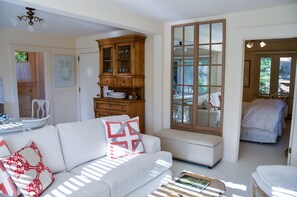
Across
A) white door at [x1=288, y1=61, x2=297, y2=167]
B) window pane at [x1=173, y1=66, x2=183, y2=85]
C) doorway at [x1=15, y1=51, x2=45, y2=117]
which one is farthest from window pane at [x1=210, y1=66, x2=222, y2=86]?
doorway at [x1=15, y1=51, x2=45, y2=117]

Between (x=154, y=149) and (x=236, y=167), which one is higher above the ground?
(x=154, y=149)

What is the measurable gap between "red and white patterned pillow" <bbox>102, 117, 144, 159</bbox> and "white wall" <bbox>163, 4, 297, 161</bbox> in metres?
1.70

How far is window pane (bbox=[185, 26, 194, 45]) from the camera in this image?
13.1 feet

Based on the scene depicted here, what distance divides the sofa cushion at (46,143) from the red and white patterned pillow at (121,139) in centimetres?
57

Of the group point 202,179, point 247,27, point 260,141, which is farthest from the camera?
point 260,141

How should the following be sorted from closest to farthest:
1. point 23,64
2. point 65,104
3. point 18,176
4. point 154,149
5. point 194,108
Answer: point 18,176 < point 154,149 < point 194,108 < point 65,104 < point 23,64

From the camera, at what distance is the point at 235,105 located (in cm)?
367

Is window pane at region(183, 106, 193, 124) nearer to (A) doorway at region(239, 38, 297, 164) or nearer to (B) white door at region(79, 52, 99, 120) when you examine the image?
(B) white door at region(79, 52, 99, 120)

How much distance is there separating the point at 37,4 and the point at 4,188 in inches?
68.8

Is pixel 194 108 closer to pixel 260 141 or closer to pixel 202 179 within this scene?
pixel 260 141

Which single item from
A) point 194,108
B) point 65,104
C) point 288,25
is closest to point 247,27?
point 288,25

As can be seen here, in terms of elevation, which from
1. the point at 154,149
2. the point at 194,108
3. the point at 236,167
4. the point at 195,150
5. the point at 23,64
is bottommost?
the point at 236,167

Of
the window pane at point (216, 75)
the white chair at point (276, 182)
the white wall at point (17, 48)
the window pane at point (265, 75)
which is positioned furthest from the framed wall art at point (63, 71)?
the window pane at point (265, 75)

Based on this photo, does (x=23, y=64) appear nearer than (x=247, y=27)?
No
